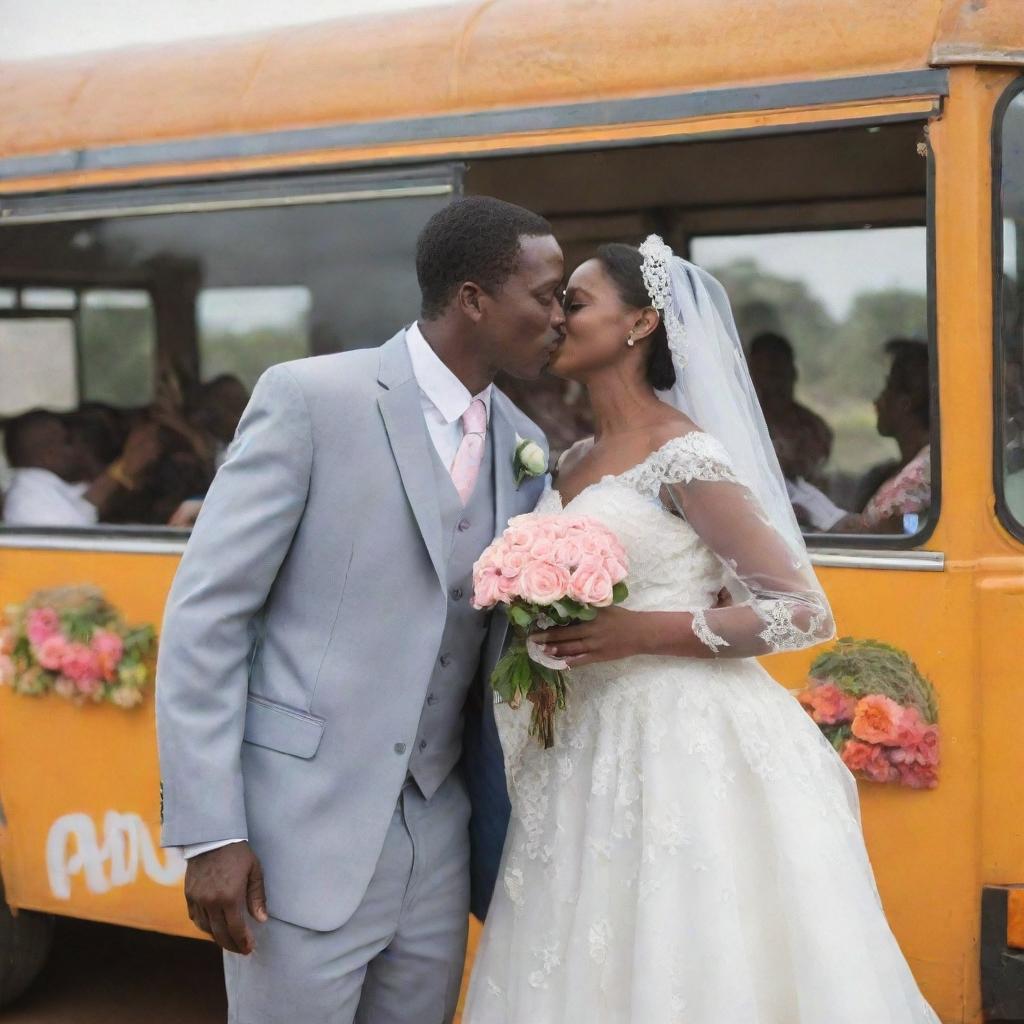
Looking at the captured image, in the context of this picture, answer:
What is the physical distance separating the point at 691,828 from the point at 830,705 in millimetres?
898

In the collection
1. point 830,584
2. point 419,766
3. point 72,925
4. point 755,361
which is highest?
point 755,361

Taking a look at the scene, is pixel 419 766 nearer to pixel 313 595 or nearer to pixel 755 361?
pixel 313 595

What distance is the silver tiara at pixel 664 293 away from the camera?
110 inches

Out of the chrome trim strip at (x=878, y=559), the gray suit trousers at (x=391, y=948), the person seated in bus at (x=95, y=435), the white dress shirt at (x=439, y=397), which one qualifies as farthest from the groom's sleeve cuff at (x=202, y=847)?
the person seated in bus at (x=95, y=435)

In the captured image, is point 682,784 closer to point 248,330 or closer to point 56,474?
point 56,474

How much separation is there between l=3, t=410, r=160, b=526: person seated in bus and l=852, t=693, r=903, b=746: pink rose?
2.42 m

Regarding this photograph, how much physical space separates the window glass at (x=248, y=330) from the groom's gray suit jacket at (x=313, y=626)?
3.10 metres

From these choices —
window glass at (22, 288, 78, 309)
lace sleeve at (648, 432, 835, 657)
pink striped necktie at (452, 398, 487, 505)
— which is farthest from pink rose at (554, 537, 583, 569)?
window glass at (22, 288, 78, 309)

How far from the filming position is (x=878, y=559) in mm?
3271

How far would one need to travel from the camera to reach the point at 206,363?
5.53 m

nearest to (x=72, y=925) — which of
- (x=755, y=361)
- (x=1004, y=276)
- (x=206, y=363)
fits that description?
(x=206, y=363)

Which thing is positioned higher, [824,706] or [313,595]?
[313,595]

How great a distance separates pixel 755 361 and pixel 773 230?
492 mm

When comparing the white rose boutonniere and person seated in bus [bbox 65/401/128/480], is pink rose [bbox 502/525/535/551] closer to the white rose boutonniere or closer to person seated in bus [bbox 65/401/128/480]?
the white rose boutonniere
